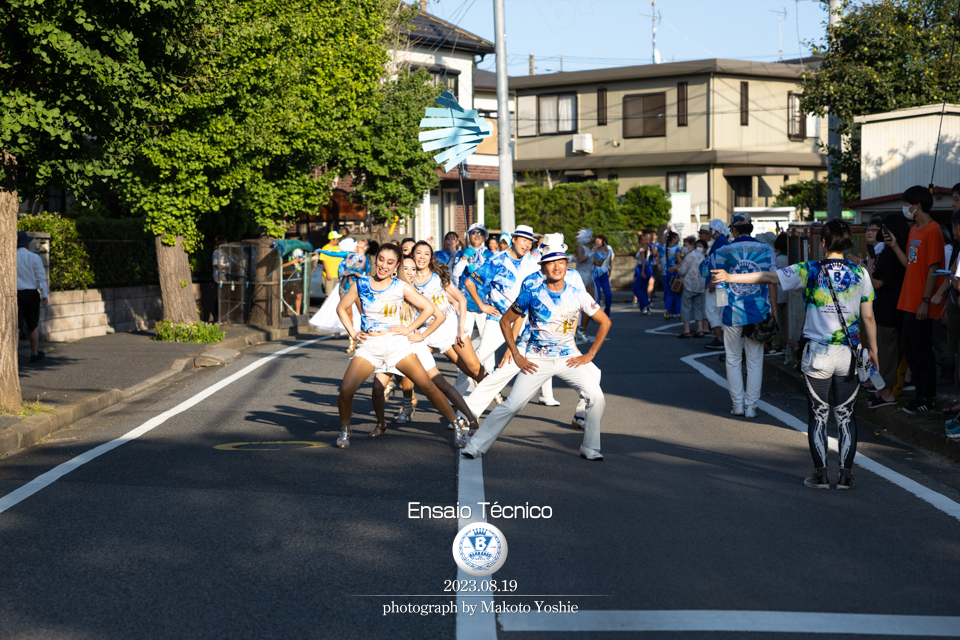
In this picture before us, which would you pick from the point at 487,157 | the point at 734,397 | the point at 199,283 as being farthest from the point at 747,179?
the point at 734,397

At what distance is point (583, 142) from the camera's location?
41.0 metres

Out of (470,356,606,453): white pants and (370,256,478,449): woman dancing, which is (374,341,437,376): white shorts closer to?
(370,256,478,449): woman dancing

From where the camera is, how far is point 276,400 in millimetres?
11000

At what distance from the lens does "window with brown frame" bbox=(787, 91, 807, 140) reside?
4141 centimetres

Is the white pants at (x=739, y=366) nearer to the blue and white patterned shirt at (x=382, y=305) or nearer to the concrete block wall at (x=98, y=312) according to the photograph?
the blue and white patterned shirt at (x=382, y=305)

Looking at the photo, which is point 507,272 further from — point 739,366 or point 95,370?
point 95,370

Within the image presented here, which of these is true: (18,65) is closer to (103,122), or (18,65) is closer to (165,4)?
(103,122)

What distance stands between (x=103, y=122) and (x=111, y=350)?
22.3 feet

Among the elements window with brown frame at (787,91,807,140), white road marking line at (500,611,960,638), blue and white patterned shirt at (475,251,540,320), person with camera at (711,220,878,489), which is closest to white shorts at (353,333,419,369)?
blue and white patterned shirt at (475,251,540,320)

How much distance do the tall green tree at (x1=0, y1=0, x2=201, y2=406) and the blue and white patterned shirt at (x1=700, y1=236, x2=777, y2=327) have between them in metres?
5.72

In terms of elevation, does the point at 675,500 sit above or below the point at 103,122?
below

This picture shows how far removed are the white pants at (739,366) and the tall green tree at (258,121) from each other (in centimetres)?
779

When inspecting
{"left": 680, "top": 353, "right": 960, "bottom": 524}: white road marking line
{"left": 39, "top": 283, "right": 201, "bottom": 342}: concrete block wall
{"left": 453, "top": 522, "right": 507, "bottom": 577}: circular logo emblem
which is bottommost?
{"left": 680, "top": 353, "right": 960, "bottom": 524}: white road marking line

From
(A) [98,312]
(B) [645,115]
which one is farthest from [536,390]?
(B) [645,115]
